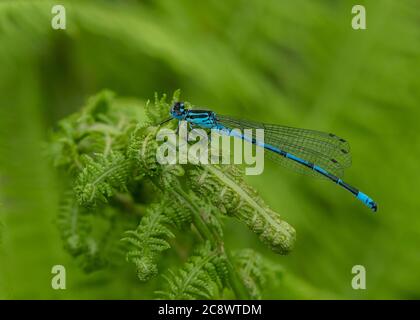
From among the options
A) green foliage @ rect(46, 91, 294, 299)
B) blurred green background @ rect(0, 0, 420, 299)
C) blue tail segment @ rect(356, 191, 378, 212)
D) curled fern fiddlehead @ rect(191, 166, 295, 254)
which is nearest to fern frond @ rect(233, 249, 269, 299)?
green foliage @ rect(46, 91, 294, 299)

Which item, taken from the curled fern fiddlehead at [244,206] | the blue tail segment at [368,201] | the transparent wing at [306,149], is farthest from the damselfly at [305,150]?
the curled fern fiddlehead at [244,206]

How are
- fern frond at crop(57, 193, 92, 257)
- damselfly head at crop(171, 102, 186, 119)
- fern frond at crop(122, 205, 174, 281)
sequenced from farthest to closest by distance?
fern frond at crop(57, 193, 92, 257) < damselfly head at crop(171, 102, 186, 119) < fern frond at crop(122, 205, 174, 281)

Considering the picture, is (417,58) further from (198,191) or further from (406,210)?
(198,191)

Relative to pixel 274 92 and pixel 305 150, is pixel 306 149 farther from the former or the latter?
pixel 274 92

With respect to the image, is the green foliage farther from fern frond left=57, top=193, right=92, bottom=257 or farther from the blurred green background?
the blurred green background

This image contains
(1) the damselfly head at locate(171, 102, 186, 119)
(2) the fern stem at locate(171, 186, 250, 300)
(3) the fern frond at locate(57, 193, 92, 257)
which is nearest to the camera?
(2) the fern stem at locate(171, 186, 250, 300)
